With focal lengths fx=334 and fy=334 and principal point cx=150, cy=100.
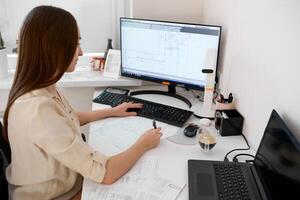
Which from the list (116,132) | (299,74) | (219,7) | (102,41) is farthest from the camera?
(102,41)

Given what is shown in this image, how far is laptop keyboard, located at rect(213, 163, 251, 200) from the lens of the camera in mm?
1123

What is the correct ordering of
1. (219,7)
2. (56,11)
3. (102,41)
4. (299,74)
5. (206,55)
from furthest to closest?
(102,41), (219,7), (206,55), (56,11), (299,74)

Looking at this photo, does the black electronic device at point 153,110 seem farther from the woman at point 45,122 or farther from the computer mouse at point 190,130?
the woman at point 45,122

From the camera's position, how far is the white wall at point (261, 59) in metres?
1.13

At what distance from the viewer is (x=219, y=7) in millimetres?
1865

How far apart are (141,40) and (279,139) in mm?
1060

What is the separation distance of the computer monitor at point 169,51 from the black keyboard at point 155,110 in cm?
19

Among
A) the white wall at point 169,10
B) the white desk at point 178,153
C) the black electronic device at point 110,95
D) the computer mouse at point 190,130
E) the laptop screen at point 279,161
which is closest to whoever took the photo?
the laptop screen at point 279,161

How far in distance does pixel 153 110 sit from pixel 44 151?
2.24ft

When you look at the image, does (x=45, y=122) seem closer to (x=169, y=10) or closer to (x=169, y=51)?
(x=169, y=51)

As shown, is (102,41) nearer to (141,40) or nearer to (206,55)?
(141,40)

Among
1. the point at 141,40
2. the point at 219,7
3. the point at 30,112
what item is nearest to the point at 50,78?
the point at 30,112

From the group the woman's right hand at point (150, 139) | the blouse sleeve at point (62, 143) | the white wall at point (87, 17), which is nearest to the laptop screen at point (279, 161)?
the woman's right hand at point (150, 139)

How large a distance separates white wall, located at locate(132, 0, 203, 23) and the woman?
92 cm
